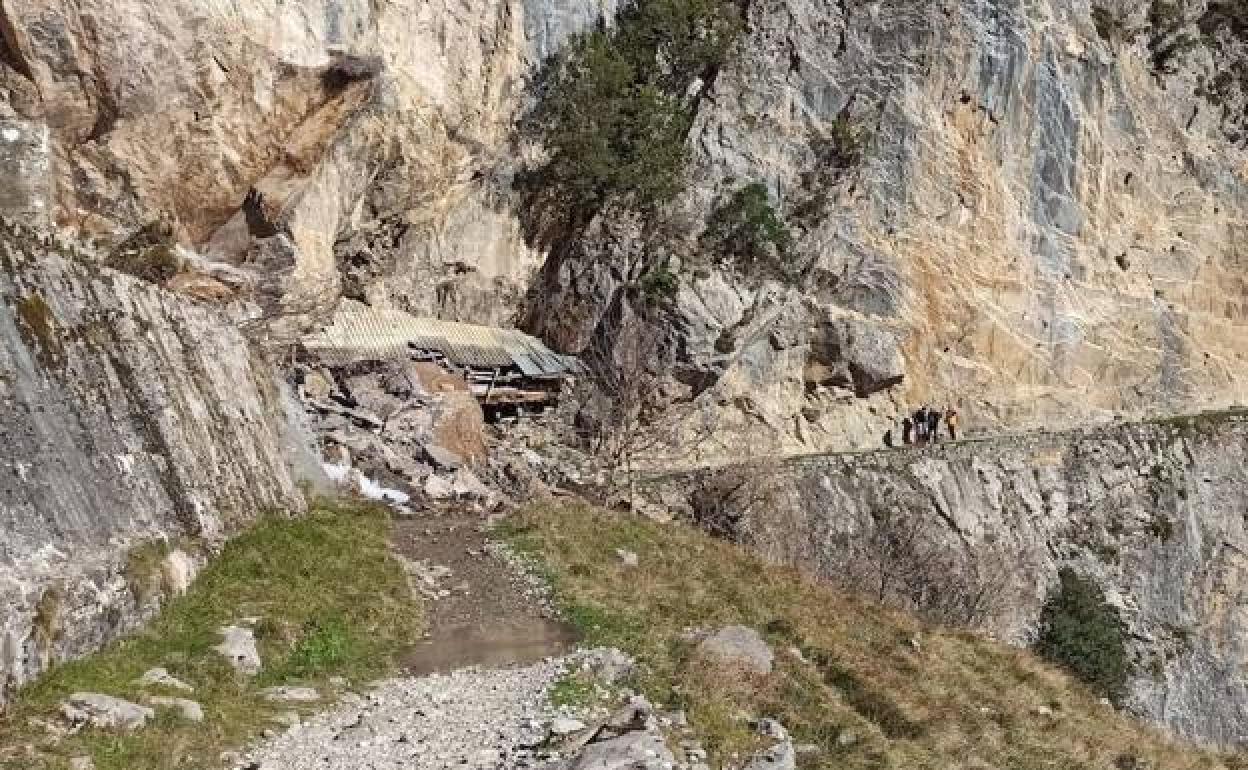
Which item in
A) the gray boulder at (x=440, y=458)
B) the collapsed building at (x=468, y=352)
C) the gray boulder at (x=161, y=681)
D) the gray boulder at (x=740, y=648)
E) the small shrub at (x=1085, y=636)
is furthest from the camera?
the small shrub at (x=1085, y=636)

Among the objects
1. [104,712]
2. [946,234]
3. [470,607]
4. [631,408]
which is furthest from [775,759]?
[946,234]

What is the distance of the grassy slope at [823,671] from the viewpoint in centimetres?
1164

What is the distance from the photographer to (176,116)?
105ft

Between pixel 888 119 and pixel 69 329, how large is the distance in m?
41.2

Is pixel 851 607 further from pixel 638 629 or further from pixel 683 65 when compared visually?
pixel 683 65

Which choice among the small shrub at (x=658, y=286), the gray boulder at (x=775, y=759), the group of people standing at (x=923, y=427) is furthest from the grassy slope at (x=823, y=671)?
the group of people standing at (x=923, y=427)

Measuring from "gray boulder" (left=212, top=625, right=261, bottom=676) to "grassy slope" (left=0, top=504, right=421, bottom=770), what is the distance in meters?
0.13

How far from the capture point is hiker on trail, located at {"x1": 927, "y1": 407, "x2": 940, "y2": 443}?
45.3 metres

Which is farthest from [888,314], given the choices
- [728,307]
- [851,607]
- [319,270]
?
[851,607]

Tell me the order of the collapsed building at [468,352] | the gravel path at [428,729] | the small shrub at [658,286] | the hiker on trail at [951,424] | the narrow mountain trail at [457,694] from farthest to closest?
the hiker on trail at [951,424]
the small shrub at [658,286]
the collapsed building at [468,352]
the narrow mountain trail at [457,694]
the gravel path at [428,729]

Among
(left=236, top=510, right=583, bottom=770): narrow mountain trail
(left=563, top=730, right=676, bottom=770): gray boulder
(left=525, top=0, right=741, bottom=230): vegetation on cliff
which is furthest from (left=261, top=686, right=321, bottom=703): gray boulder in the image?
(left=525, top=0, right=741, bottom=230): vegetation on cliff

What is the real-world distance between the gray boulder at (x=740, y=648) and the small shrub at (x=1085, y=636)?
25.5 m

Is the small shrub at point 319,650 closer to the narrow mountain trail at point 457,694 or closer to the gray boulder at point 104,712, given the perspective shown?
the narrow mountain trail at point 457,694

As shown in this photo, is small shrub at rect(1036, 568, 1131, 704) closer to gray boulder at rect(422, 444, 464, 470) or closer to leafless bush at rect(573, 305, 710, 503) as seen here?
leafless bush at rect(573, 305, 710, 503)
